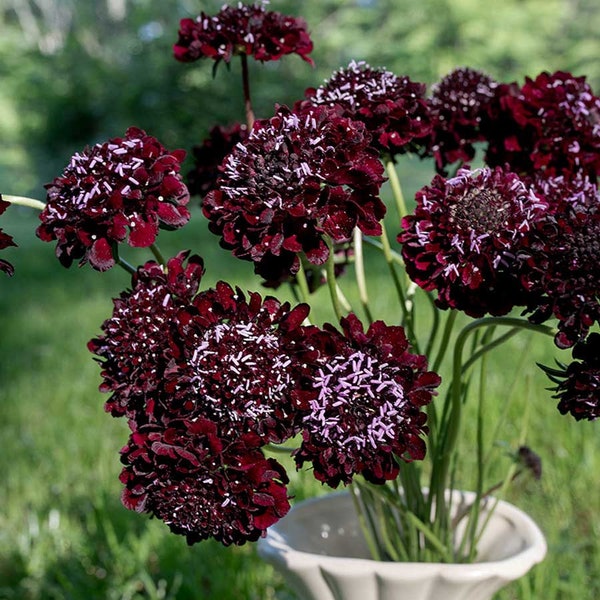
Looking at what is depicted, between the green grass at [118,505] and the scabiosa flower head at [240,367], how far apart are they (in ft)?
1.34

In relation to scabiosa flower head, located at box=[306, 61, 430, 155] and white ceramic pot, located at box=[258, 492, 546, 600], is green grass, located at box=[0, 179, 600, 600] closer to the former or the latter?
white ceramic pot, located at box=[258, 492, 546, 600]

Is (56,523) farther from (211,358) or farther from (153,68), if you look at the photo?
(153,68)

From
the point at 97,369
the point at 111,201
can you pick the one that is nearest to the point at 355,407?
the point at 111,201

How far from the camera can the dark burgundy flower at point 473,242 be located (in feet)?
2.21

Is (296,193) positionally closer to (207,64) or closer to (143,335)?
(143,335)

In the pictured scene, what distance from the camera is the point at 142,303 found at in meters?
0.70

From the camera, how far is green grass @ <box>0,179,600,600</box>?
4.90 feet

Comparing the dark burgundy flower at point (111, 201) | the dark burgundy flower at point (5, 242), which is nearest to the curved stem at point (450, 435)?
the dark burgundy flower at point (111, 201)

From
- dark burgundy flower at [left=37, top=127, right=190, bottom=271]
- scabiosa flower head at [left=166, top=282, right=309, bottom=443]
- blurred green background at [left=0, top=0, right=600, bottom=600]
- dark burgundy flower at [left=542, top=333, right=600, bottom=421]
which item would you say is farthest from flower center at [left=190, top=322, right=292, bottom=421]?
blurred green background at [left=0, top=0, right=600, bottom=600]

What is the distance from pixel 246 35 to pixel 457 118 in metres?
0.24

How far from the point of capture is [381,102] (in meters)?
0.78

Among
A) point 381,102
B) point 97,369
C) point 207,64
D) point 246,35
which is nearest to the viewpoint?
point 381,102

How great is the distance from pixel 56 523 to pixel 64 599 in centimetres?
27

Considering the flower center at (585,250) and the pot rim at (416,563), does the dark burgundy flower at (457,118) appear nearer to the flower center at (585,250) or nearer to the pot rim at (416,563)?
the flower center at (585,250)
